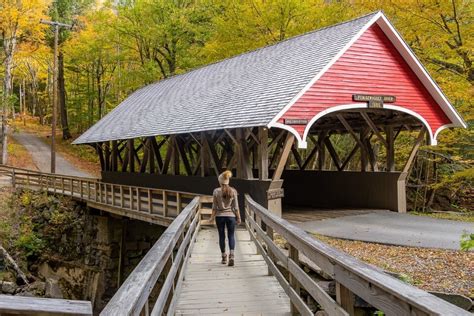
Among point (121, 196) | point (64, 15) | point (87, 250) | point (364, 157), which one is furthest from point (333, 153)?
point (64, 15)

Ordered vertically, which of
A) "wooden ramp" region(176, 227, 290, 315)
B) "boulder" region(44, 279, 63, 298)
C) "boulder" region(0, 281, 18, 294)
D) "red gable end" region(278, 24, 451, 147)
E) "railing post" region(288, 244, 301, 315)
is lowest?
"boulder" region(44, 279, 63, 298)

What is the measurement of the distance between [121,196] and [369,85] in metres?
9.21

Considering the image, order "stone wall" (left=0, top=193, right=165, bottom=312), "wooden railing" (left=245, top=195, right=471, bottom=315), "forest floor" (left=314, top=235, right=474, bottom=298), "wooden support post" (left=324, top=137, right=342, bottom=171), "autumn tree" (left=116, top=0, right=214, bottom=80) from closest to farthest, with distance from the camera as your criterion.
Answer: "wooden railing" (left=245, top=195, right=471, bottom=315) → "forest floor" (left=314, top=235, right=474, bottom=298) → "wooden support post" (left=324, top=137, right=342, bottom=171) → "stone wall" (left=0, top=193, right=165, bottom=312) → "autumn tree" (left=116, top=0, right=214, bottom=80)

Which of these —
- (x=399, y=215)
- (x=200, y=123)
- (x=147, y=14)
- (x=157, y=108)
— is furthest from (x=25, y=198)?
(x=399, y=215)

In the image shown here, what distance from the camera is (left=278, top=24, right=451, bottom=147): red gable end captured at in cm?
1195

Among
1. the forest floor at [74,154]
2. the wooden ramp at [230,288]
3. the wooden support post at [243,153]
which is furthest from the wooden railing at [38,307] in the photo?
the forest floor at [74,154]

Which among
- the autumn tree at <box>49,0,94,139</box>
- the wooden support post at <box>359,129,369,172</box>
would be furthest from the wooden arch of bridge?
the autumn tree at <box>49,0,94,139</box>

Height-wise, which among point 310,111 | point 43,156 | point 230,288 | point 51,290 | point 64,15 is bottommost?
point 51,290

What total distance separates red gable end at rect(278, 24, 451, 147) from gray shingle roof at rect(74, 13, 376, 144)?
1.21 feet

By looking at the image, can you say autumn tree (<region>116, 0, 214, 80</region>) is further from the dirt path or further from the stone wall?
the stone wall

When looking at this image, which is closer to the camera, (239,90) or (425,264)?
(425,264)

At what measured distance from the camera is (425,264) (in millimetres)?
7625

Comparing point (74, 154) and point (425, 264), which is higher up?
point (74, 154)

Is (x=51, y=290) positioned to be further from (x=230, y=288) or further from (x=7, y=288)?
(x=230, y=288)
